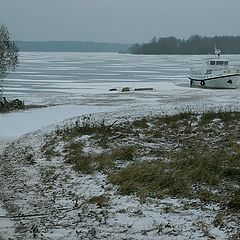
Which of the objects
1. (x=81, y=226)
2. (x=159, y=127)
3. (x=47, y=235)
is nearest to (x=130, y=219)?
(x=81, y=226)

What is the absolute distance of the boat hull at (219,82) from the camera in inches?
1912

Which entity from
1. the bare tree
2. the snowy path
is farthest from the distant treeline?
the snowy path

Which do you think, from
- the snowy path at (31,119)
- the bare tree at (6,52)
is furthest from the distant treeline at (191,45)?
the snowy path at (31,119)

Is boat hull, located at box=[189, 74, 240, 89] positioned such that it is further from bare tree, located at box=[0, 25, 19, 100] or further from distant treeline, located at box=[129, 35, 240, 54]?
distant treeline, located at box=[129, 35, 240, 54]

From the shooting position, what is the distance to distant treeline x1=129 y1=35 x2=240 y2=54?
159m

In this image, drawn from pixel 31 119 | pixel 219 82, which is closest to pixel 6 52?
pixel 31 119

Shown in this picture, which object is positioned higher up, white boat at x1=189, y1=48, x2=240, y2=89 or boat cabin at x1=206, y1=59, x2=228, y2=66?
boat cabin at x1=206, y1=59, x2=228, y2=66

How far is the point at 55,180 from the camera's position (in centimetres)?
986

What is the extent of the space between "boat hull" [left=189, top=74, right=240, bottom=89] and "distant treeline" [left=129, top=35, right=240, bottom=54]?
105 m

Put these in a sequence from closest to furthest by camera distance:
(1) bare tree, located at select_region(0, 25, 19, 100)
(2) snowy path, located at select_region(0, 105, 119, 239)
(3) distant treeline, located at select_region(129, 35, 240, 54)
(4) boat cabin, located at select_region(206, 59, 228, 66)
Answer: (2) snowy path, located at select_region(0, 105, 119, 239), (1) bare tree, located at select_region(0, 25, 19, 100), (4) boat cabin, located at select_region(206, 59, 228, 66), (3) distant treeline, located at select_region(129, 35, 240, 54)

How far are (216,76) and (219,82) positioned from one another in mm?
779

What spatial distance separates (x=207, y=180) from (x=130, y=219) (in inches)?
80.2

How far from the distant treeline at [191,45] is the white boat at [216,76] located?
4047 inches

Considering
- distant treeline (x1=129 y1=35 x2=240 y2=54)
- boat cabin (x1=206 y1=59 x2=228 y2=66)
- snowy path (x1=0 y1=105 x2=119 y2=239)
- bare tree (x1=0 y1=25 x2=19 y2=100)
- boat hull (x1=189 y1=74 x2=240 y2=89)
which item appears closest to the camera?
snowy path (x1=0 y1=105 x2=119 y2=239)
